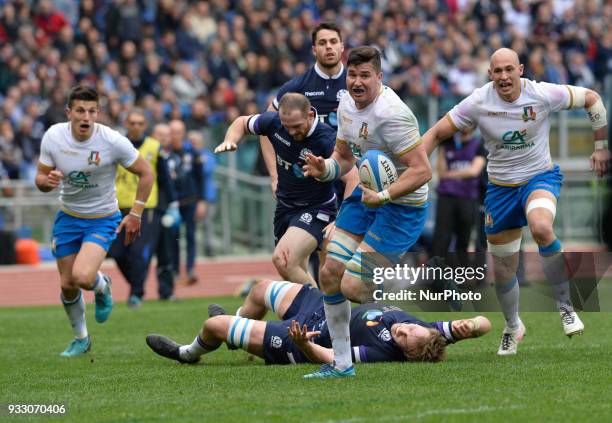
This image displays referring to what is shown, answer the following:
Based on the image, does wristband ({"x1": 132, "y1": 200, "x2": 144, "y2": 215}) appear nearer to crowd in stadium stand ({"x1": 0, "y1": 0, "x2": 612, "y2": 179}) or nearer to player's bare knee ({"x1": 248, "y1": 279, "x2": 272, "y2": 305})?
player's bare knee ({"x1": 248, "y1": 279, "x2": 272, "y2": 305})

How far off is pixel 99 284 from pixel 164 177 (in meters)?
5.46

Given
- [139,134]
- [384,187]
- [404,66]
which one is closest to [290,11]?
[404,66]

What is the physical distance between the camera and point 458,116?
10.3 meters

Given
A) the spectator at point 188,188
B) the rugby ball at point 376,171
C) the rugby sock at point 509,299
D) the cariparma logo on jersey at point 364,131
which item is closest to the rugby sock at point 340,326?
the rugby ball at point 376,171

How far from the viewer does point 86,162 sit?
1153 centimetres

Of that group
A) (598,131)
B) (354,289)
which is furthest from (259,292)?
(598,131)

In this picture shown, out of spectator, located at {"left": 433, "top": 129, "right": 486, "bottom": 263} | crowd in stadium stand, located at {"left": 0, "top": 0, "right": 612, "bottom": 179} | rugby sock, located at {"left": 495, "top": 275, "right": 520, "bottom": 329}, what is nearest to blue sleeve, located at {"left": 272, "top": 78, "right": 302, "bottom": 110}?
rugby sock, located at {"left": 495, "top": 275, "right": 520, "bottom": 329}

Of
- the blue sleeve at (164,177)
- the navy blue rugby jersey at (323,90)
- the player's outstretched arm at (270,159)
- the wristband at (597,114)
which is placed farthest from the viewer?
the blue sleeve at (164,177)

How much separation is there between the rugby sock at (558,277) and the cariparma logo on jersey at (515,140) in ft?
2.96

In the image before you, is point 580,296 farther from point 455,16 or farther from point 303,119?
point 455,16

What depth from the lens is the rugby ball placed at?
8.91m

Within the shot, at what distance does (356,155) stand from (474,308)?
3791mm

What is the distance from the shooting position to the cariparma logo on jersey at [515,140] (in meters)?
10.3

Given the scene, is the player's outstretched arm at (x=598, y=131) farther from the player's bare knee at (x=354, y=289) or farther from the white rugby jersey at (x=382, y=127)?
the player's bare knee at (x=354, y=289)
